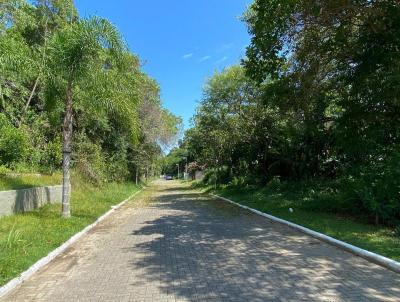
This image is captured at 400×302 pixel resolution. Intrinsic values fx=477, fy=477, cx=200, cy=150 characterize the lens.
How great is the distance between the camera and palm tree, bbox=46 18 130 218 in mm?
15312

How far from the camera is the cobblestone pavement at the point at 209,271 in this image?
6902mm

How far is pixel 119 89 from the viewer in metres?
17.6

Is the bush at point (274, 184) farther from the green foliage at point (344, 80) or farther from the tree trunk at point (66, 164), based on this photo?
the tree trunk at point (66, 164)

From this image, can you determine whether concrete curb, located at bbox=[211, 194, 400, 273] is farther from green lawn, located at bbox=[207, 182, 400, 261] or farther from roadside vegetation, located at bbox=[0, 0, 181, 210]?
roadside vegetation, located at bbox=[0, 0, 181, 210]

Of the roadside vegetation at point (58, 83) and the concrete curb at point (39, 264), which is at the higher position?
the roadside vegetation at point (58, 83)

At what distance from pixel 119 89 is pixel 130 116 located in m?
1.40

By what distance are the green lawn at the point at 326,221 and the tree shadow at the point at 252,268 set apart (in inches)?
25.6

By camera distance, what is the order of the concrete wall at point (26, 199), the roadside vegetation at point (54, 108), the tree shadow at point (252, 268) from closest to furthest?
the tree shadow at point (252, 268) < the roadside vegetation at point (54, 108) < the concrete wall at point (26, 199)

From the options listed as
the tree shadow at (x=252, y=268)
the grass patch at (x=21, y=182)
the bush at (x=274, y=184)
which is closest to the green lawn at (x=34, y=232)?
the grass patch at (x=21, y=182)

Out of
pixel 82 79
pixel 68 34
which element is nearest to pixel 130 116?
pixel 82 79

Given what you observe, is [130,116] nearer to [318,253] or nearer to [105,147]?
[318,253]

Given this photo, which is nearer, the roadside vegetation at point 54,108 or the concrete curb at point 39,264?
the concrete curb at point 39,264

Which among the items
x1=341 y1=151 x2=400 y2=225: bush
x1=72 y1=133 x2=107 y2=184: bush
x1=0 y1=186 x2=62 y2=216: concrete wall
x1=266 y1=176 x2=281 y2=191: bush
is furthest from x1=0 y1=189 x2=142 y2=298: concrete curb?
x1=266 y1=176 x2=281 y2=191: bush

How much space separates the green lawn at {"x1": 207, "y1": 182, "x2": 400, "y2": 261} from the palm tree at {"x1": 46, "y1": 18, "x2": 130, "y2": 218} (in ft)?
25.6
